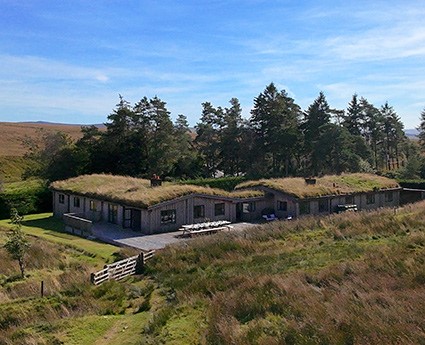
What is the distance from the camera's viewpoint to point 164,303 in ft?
49.1

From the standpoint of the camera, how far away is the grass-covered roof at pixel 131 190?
32338mm

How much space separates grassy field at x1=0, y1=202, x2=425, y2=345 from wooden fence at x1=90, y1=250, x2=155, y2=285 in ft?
1.48

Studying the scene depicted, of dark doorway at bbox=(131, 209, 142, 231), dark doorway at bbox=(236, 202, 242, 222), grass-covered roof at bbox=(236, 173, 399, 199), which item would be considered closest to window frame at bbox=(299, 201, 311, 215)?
grass-covered roof at bbox=(236, 173, 399, 199)

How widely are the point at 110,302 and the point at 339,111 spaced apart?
2326 inches

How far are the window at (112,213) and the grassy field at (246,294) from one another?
10331 millimetres

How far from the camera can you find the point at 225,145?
61.8 m

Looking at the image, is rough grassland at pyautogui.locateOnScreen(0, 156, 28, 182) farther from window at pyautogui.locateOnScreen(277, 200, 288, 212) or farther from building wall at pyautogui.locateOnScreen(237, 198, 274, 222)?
window at pyautogui.locateOnScreen(277, 200, 288, 212)

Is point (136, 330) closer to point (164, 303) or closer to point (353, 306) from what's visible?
point (164, 303)

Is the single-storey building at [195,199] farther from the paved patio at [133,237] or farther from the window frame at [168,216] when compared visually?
the paved patio at [133,237]

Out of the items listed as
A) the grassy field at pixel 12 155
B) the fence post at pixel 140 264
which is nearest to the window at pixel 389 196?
the fence post at pixel 140 264

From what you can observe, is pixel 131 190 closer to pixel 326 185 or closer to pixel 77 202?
pixel 77 202

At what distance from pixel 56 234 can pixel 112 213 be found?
15.2 feet

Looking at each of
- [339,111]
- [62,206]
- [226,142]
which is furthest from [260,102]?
[62,206]

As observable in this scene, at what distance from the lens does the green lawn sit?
26766 millimetres
